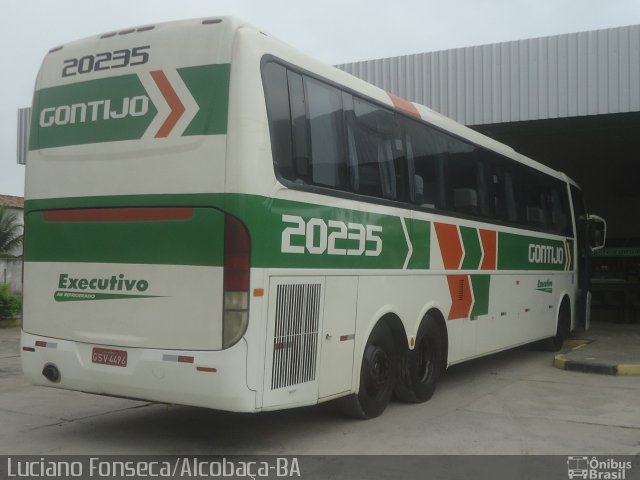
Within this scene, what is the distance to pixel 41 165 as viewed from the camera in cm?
677

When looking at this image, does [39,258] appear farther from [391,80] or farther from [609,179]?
[609,179]

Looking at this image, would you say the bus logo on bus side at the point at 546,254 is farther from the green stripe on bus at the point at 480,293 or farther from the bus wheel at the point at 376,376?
the bus wheel at the point at 376,376

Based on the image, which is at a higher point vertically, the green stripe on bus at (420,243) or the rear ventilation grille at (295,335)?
the green stripe on bus at (420,243)

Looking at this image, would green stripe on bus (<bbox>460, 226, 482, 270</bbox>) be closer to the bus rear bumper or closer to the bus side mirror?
the bus rear bumper

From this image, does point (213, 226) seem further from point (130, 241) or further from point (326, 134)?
point (326, 134)

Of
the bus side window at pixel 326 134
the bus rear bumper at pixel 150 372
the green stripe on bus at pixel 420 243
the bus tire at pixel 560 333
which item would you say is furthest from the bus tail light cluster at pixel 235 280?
the bus tire at pixel 560 333

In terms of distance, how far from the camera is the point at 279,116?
620 cm

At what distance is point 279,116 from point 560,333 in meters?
9.19

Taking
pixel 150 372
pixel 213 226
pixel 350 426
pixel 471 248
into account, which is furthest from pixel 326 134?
pixel 471 248

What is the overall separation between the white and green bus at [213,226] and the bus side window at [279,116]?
2 cm

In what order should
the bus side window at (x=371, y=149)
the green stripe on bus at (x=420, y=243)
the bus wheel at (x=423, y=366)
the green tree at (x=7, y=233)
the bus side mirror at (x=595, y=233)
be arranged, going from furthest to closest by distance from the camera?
the green tree at (x=7, y=233) → the bus side mirror at (x=595, y=233) → the bus wheel at (x=423, y=366) → the green stripe on bus at (x=420, y=243) → the bus side window at (x=371, y=149)

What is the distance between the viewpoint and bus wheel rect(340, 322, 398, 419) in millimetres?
7324

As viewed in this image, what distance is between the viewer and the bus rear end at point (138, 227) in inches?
228

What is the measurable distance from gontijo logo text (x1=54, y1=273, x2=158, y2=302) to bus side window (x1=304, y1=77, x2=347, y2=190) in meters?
1.69
